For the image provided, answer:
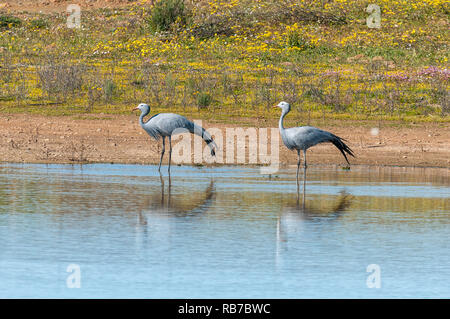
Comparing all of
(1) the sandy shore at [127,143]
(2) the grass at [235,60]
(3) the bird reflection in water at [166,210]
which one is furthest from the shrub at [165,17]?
(3) the bird reflection in water at [166,210]

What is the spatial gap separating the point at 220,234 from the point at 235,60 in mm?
21809

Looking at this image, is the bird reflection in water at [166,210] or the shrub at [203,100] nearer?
the bird reflection in water at [166,210]

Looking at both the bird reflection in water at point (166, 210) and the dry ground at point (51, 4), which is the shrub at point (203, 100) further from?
the dry ground at point (51, 4)

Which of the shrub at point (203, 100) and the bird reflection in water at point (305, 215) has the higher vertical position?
the shrub at point (203, 100)

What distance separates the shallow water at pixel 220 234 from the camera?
28.3 ft

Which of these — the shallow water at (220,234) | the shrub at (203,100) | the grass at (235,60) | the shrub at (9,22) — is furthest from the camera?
the shrub at (9,22)

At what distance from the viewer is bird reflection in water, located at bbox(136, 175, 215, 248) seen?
1107 centimetres

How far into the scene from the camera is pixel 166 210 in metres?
12.9

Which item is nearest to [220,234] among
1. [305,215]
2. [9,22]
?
[305,215]

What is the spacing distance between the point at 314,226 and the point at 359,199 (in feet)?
8.79

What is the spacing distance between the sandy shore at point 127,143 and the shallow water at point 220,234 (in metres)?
1.98

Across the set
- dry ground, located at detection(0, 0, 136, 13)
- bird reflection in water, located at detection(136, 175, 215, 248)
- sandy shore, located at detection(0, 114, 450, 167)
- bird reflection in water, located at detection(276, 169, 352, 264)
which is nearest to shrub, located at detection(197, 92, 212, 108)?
sandy shore, located at detection(0, 114, 450, 167)

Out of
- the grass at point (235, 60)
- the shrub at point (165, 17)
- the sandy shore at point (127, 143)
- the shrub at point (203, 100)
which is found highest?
the shrub at point (165, 17)

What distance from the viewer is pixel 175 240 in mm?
10672
